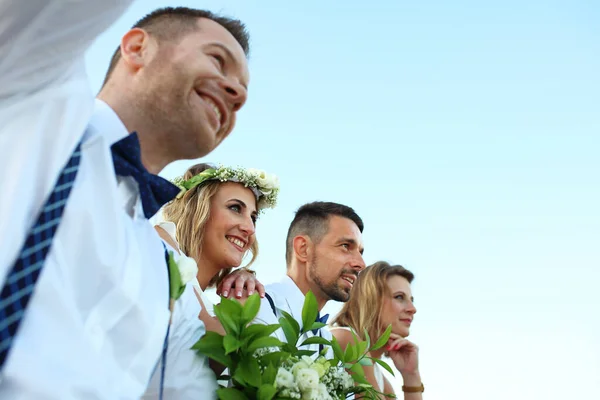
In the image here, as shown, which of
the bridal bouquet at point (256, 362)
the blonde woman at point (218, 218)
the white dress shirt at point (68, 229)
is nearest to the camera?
the white dress shirt at point (68, 229)

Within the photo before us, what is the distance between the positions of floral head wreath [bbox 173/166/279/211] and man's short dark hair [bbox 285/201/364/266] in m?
1.16

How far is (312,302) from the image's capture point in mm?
3156

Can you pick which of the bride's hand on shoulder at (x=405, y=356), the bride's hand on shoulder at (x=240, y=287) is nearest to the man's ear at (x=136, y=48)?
the bride's hand on shoulder at (x=240, y=287)

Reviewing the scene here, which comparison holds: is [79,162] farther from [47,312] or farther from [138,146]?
[47,312]

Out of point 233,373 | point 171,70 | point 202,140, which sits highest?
point 171,70

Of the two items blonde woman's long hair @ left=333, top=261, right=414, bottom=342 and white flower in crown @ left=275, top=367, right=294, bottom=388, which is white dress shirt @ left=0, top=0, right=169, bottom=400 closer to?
white flower in crown @ left=275, top=367, right=294, bottom=388

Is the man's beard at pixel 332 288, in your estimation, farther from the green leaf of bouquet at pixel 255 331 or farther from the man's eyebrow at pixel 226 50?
the man's eyebrow at pixel 226 50

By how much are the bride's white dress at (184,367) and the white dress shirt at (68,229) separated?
18.4 inches

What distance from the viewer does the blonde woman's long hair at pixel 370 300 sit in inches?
291

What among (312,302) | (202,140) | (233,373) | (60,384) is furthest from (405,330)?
(60,384)

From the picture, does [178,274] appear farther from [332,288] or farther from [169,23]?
[332,288]

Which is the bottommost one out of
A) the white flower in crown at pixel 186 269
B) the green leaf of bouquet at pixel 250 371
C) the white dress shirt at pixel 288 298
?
the green leaf of bouquet at pixel 250 371

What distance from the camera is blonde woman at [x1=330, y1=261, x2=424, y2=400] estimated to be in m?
6.56

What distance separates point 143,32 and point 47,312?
1.11 meters
